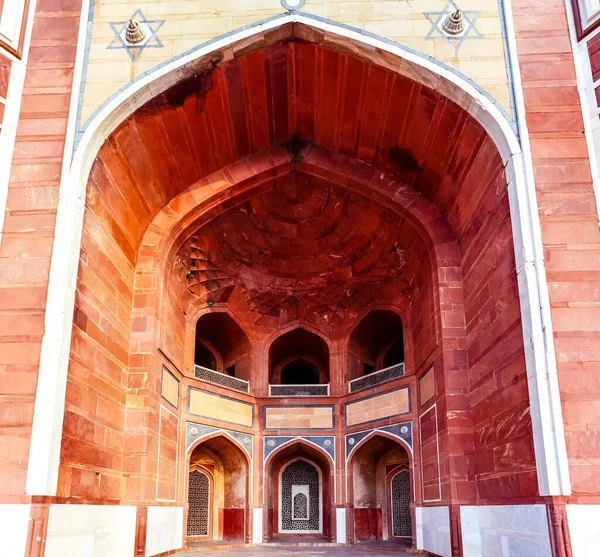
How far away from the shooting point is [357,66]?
8.12 metres

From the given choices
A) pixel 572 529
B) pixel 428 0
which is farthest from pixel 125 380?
pixel 428 0

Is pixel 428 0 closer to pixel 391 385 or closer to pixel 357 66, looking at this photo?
pixel 357 66

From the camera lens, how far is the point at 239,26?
7.93 metres

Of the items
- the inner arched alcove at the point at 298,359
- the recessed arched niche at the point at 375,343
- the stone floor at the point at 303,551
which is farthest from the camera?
the inner arched alcove at the point at 298,359

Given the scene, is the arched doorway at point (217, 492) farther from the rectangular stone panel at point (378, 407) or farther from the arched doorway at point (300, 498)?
the rectangular stone panel at point (378, 407)

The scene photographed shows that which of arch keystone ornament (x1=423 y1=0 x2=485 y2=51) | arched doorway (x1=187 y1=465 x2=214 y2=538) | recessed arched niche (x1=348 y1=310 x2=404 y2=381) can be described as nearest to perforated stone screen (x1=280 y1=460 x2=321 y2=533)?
arched doorway (x1=187 y1=465 x2=214 y2=538)

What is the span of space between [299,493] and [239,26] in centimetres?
904

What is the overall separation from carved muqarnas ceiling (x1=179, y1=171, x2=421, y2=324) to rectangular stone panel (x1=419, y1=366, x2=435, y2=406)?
174cm

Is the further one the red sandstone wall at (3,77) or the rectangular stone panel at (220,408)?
the rectangular stone panel at (220,408)

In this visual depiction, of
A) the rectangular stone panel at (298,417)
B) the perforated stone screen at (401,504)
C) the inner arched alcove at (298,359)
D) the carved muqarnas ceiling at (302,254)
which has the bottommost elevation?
the perforated stone screen at (401,504)

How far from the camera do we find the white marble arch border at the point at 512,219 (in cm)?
586

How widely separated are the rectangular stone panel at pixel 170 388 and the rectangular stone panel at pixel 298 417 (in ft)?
9.04

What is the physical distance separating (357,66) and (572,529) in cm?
566

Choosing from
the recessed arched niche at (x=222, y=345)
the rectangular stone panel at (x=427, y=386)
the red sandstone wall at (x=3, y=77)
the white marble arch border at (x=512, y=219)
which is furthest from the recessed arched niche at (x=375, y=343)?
the red sandstone wall at (x=3, y=77)
